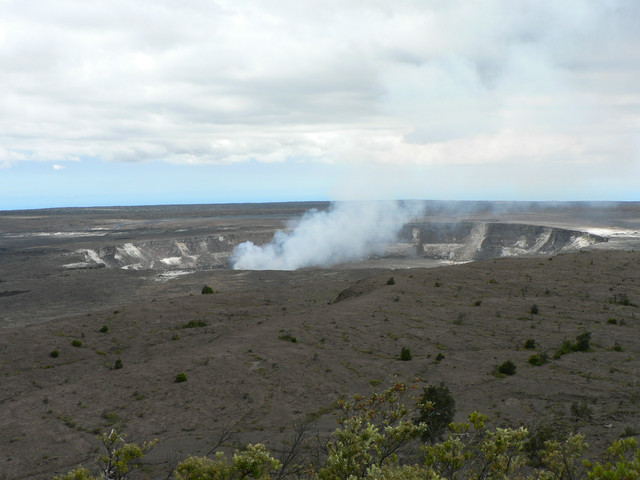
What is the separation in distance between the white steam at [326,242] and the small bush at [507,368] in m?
72.1

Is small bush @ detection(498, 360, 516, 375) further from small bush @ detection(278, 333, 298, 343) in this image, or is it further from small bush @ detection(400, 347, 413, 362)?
small bush @ detection(278, 333, 298, 343)

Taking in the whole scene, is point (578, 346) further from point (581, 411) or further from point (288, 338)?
point (288, 338)

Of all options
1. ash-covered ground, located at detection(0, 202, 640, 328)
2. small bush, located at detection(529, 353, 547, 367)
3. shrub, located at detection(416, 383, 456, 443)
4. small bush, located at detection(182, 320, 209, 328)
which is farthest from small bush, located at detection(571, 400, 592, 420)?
ash-covered ground, located at detection(0, 202, 640, 328)

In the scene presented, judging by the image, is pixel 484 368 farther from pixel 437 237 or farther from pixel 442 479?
pixel 437 237

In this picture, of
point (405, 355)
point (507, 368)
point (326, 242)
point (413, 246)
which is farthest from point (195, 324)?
point (413, 246)

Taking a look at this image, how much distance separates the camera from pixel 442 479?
24.3 feet

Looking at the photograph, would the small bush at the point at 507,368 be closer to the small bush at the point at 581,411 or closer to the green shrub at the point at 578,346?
the green shrub at the point at 578,346

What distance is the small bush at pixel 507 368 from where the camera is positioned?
23.0m

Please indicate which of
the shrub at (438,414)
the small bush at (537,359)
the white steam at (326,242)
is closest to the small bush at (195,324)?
the shrub at (438,414)

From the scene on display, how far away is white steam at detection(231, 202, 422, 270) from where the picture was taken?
327 ft

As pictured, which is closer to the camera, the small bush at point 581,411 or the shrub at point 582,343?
the small bush at point 581,411

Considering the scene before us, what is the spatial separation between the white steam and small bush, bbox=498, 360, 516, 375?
237 ft

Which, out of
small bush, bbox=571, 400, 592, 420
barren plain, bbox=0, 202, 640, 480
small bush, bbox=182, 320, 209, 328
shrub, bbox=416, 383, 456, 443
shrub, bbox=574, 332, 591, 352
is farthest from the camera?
small bush, bbox=182, 320, 209, 328

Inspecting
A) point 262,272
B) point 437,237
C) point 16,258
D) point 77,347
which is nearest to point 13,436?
point 77,347
